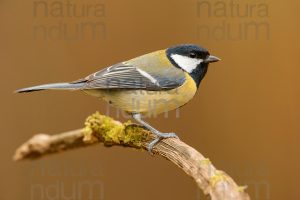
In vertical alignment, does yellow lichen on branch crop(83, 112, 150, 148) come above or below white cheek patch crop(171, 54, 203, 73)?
below

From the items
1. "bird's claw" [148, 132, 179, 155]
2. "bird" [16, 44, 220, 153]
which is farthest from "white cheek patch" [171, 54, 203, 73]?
"bird's claw" [148, 132, 179, 155]

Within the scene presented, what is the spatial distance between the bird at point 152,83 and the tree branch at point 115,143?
43mm

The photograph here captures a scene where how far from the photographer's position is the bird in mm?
1556

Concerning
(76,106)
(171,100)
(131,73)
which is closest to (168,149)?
(171,100)

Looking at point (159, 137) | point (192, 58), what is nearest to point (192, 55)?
point (192, 58)

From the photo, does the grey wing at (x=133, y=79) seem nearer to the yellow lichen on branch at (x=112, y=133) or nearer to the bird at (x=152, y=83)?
the bird at (x=152, y=83)

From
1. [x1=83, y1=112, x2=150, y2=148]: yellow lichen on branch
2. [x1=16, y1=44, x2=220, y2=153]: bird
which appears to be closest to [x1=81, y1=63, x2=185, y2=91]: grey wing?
[x1=16, y1=44, x2=220, y2=153]: bird

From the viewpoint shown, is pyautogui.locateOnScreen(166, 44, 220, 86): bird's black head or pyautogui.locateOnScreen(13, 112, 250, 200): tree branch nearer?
pyautogui.locateOnScreen(13, 112, 250, 200): tree branch

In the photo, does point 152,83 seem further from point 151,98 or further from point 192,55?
point 192,55

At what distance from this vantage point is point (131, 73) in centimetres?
160

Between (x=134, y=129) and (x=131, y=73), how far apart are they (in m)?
0.19

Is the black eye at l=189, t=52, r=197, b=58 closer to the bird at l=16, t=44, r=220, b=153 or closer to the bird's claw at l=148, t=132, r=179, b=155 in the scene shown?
the bird at l=16, t=44, r=220, b=153

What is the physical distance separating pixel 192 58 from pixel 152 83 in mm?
159

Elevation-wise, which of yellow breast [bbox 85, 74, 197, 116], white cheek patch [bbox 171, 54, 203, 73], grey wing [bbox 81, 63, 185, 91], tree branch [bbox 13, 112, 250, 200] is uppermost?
white cheek patch [bbox 171, 54, 203, 73]
